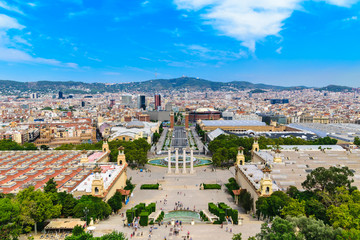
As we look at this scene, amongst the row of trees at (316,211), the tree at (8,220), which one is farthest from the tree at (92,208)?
the row of trees at (316,211)

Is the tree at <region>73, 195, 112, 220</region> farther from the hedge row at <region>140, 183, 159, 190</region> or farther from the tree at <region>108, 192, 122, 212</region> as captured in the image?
the hedge row at <region>140, 183, 159, 190</region>

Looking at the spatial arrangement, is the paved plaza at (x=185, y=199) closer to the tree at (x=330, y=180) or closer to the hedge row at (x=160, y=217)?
the hedge row at (x=160, y=217)

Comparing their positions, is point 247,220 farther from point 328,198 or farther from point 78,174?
point 78,174

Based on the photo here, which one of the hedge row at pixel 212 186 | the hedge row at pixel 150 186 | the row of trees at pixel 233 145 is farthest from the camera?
the row of trees at pixel 233 145

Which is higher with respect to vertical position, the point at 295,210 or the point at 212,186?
the point at 295,210

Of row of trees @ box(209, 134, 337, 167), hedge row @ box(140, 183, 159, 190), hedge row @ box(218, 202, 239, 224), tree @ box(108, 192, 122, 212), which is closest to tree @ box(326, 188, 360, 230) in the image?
hedge row @ box(218, 202, 239, 224)

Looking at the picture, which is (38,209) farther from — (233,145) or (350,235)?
(233,145)

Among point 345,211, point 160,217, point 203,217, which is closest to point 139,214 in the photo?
point 160,217
